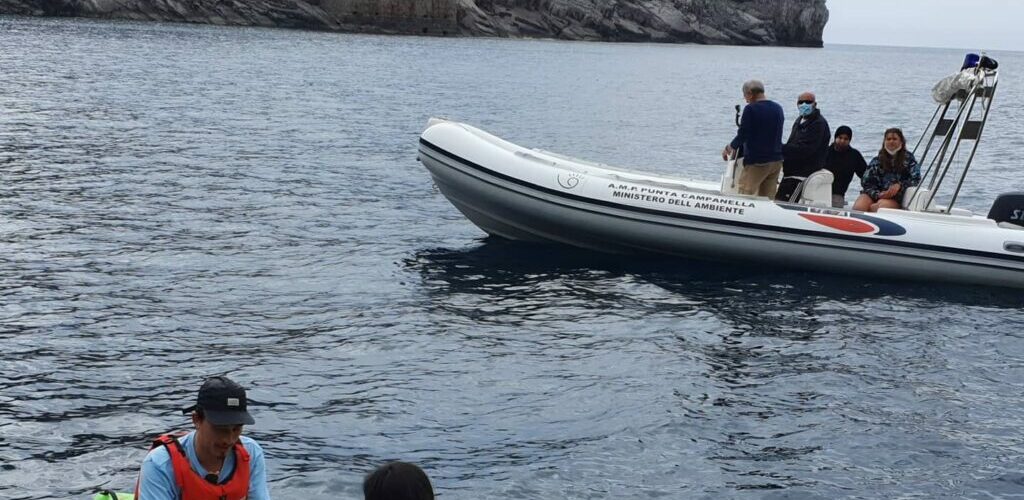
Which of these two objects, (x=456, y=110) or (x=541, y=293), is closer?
(x=541, y=293)

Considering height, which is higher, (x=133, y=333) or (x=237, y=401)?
(x=237, y=401)

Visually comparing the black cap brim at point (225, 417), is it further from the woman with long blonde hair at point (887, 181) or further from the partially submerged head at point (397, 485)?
the woman with long blonde hair at point (887, 181)

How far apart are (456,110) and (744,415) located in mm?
35354

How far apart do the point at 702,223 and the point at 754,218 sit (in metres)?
0.69

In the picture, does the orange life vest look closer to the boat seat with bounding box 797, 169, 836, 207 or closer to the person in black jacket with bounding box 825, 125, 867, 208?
the boat seat with bounding box 797, 169, 836, 207

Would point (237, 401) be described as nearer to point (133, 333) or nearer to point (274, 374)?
point (274, 374)

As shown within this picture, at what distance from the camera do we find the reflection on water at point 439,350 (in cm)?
912

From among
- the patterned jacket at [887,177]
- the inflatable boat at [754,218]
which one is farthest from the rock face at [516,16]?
the patterned jacket at [887,177]

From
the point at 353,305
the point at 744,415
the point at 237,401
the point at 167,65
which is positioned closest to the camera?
the point at 237,401

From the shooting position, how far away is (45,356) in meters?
11.0

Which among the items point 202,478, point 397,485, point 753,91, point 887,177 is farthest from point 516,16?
point 397,485

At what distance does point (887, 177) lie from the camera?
15.3 meters

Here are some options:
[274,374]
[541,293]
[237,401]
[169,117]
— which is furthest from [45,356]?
[169,117]

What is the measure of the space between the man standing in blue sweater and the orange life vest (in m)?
10.3
